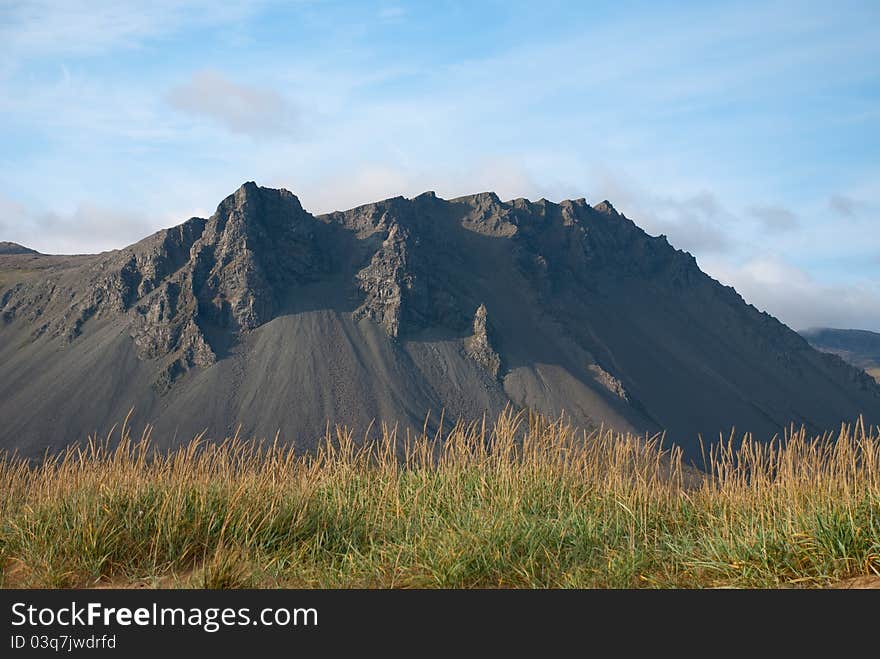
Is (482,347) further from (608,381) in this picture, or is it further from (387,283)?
(608,381)

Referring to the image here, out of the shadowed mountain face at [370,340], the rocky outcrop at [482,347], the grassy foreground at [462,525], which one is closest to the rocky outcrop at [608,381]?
the shadowed mountain face at [370,340]

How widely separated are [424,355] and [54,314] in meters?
47.4

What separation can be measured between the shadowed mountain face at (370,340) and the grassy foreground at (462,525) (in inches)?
2316

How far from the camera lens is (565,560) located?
546 cm

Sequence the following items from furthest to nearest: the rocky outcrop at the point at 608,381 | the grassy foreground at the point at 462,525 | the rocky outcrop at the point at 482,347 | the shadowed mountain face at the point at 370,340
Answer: the rocky outcrop at the point at 482,347 < the rocky outcrop at the point at 608,381 < the shadowed mountain face at the point at 370,340 < the grassy foreground at the point at 462,525

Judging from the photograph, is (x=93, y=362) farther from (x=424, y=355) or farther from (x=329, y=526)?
(x=329, y=526)

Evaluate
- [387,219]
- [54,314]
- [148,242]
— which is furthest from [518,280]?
[54,314]

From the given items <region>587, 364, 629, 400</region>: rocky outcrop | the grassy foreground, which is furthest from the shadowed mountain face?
the grassy foreground

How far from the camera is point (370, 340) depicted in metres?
84.1

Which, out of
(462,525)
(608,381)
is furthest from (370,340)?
(462,525)

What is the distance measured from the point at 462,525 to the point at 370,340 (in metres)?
78.6

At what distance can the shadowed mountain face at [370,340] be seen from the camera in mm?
71812

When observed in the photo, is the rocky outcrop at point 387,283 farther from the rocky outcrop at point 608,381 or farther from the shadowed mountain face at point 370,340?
the rocky outcrop at point 608,381

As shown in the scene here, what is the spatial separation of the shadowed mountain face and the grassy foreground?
58.8m
